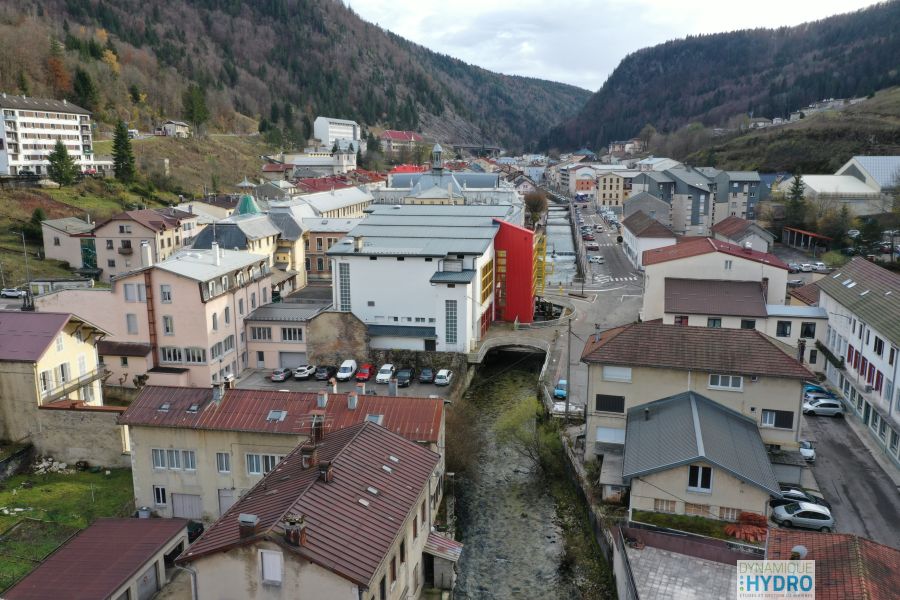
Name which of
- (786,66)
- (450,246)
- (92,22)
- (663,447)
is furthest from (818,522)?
(786,66)

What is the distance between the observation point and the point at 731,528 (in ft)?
64.6

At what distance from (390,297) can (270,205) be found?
24062mm

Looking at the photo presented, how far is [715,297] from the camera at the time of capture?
36.8 metres

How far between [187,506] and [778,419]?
2019 centimetres

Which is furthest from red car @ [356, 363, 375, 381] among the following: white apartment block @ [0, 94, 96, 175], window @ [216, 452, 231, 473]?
white apartment block @ [0, 94, 96, 175]

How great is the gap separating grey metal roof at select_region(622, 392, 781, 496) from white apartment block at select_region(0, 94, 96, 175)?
72931mm

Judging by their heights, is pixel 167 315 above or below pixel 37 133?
below

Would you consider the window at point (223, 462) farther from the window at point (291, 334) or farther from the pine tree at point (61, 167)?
the pine tree at point (61, 167)

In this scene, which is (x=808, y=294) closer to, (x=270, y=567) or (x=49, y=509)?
(x=270, y=567)

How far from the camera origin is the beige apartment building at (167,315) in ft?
109

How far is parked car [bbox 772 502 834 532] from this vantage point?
20375 mm

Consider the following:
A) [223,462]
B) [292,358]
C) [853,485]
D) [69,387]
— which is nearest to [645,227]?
[292,358]

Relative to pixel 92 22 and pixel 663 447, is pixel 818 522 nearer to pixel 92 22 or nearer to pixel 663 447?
pixel 663 447

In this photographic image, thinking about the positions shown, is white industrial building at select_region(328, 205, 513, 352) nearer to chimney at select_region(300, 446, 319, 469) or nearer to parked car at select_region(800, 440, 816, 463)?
parked car at select_region(800, 440, 816, 463)
